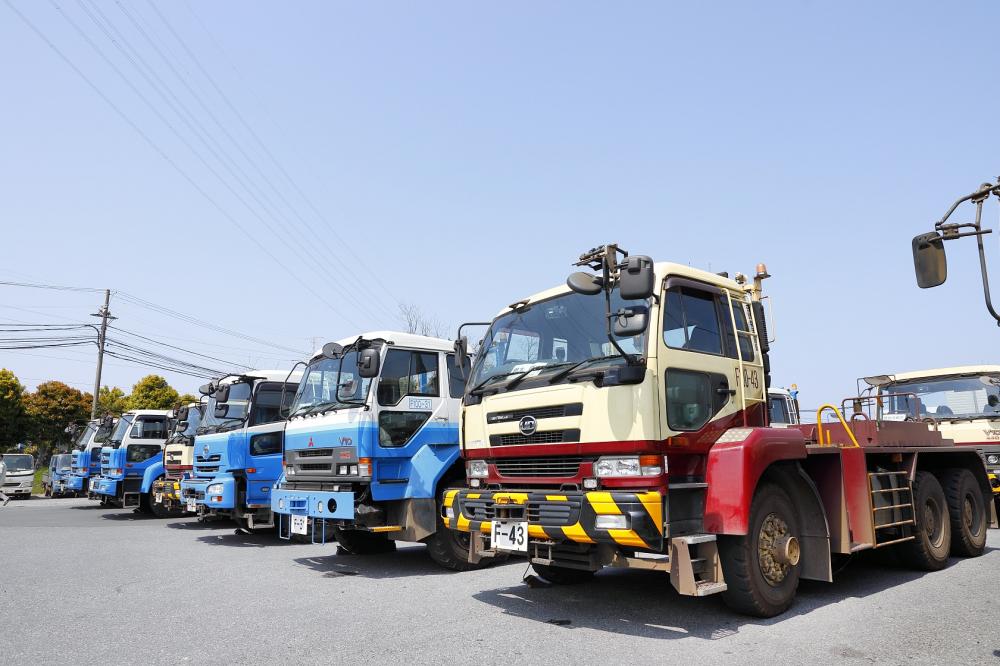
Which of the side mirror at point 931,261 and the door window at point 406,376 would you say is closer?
the side mirror at point 931,261

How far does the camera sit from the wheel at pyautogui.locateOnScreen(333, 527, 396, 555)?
359 inches

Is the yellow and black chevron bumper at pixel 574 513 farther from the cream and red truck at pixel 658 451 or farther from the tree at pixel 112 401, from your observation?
the tree at pixel 112 401

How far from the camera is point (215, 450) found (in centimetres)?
1134

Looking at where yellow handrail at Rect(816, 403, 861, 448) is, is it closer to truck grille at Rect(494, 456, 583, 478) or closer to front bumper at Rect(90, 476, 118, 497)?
truck grille at Rect(494, 456, 583, 478)

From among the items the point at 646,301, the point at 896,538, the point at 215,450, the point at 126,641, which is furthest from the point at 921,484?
the point at 215,450

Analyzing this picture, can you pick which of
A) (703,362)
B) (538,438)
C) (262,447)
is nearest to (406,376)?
(538,438)

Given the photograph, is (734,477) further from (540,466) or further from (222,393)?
(222,393)

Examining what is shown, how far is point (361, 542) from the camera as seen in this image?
9297mm

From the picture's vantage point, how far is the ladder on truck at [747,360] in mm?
5836

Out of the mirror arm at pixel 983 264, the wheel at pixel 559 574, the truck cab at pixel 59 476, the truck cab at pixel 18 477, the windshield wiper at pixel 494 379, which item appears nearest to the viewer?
the mirror arm at pixel 983 264

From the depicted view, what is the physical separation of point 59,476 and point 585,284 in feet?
84.7

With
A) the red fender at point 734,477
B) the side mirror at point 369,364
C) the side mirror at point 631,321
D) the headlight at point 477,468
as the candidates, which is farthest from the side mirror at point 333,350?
the red fender at point 734,477

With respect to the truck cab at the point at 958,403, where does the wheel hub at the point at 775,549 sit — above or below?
below

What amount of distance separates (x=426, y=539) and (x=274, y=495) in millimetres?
2218
